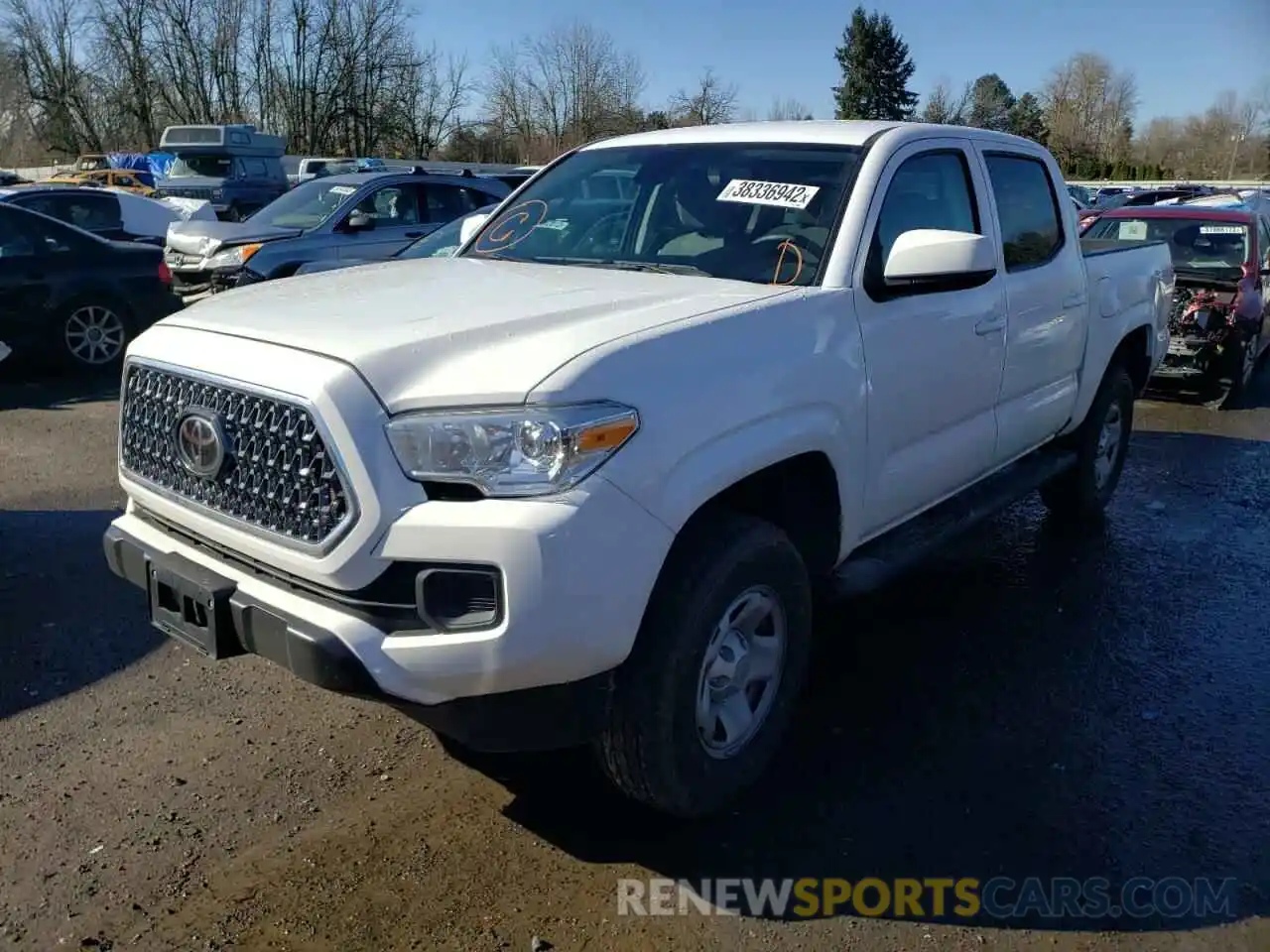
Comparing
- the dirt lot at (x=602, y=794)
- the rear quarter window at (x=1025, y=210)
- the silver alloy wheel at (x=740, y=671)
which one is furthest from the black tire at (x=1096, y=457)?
the silver alloy wheel at (x=740, y=671)

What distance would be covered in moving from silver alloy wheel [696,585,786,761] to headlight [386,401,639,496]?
723 mm

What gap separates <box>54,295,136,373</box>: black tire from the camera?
30.7 feet

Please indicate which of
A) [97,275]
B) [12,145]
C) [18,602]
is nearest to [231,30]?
[12,145]

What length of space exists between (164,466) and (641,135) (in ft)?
8.02

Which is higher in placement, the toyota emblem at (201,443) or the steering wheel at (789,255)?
the steering wheel at (789,255)

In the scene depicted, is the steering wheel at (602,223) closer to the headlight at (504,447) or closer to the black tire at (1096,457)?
the headlight at (504,447)

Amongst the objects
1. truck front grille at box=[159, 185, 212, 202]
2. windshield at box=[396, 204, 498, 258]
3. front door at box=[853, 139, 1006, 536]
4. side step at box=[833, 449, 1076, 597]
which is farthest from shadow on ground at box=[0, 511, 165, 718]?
truck front grille at box=[159, 185, 212, 202]

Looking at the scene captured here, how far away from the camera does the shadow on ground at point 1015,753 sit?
9.95 feet

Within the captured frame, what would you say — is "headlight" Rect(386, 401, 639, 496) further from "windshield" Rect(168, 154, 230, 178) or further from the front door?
"windshield" Rect(168, 154, 230, 178)

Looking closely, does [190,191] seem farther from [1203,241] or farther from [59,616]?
[59,616]

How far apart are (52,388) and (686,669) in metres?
8.41

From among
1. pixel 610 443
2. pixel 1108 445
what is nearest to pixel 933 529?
pixel 610 443

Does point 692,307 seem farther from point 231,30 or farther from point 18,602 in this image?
point 231,30

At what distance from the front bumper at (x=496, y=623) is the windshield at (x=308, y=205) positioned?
9.56 metres
